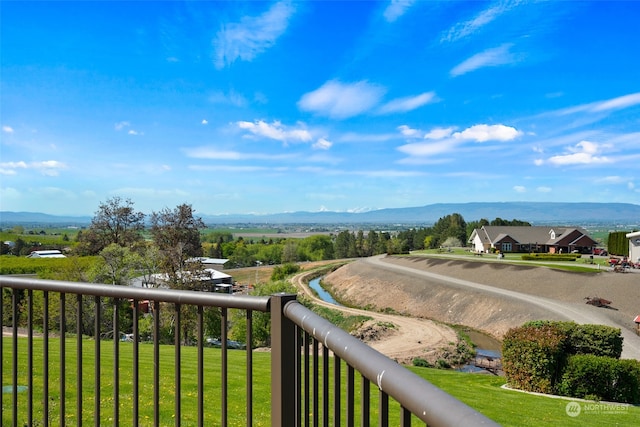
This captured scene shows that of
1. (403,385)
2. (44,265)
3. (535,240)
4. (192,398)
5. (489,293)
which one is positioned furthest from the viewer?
(535,240)

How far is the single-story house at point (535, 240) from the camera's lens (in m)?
54.8

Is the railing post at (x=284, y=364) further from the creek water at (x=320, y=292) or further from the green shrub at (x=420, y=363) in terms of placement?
the creek water at (x=320, y=292)

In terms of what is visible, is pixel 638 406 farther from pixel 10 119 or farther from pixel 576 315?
pixel 10 119

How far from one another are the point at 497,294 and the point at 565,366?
67.3ft

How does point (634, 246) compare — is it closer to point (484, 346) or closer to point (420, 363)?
point (484, 346)

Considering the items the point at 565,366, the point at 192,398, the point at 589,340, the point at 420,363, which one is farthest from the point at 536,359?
the point at 192,398

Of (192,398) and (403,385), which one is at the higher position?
(403,385)

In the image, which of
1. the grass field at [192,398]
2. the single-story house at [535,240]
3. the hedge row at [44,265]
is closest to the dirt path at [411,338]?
the grass field at [192,398]

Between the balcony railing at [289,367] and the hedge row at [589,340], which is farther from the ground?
the balcony railing at [289,367]

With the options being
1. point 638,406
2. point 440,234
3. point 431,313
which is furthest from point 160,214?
point 440,234

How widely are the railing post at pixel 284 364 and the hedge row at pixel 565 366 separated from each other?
11.9 meters

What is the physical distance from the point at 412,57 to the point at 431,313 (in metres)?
28.2

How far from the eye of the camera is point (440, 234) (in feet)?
278

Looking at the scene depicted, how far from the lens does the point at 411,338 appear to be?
24906mm
